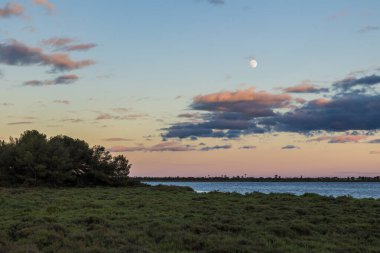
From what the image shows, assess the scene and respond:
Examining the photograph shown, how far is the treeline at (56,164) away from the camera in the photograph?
9062 cm

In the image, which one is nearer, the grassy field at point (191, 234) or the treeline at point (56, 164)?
the grassy field at point (191, 234)

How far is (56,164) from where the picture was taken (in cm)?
9219

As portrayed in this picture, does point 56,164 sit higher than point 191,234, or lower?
higher

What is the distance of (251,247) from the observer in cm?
1895

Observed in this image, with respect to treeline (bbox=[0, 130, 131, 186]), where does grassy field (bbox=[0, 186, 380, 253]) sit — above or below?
below

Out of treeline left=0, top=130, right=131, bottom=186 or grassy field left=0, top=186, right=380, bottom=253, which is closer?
grassy field left=0, top=186, right=380, bottom=253

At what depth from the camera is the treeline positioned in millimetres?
90625

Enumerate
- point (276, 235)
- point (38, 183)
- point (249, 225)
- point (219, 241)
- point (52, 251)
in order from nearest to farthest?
point (52, 251) → point (219, 241) → point (276, 235) → point (249, 225) → point (38, 183)

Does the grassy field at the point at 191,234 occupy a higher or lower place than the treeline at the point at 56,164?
lower

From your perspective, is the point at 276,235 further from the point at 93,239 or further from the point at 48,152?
the point at 48,152

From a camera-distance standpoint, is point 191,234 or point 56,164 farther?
point 56,164

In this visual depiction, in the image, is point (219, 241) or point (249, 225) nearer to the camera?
point (219, 241)

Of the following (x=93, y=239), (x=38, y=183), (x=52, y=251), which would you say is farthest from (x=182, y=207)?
(x=38, y=183)

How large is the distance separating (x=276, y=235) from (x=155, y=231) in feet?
19.2
